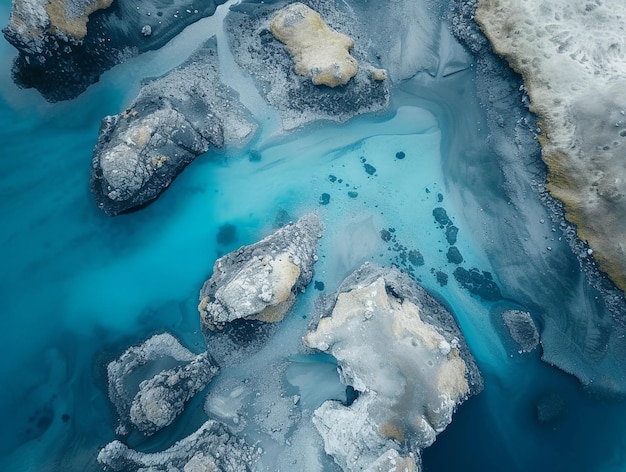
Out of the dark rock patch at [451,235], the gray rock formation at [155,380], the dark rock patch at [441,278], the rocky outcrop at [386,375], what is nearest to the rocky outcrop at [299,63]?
the dark rock patch at [451,235]

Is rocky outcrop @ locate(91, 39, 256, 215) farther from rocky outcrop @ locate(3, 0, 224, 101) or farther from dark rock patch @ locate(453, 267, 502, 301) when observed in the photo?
dark rock patch @ locate(453, 267, 502, 301)

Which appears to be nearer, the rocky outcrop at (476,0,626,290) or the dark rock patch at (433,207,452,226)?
the rocky outcrop at (476,0,626,290)

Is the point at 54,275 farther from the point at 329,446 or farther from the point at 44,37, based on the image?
the point at 329,446

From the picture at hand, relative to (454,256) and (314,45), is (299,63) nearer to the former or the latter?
(314,45)

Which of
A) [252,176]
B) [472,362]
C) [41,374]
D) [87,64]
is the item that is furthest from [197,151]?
[472,362]

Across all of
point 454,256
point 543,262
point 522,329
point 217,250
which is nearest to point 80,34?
point 217,250

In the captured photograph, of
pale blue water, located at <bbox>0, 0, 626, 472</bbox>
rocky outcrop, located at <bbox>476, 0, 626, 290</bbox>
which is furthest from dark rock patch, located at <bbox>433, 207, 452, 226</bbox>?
rocky outcrop, located at <bbox>476, 0, 626, 290</bbox>
